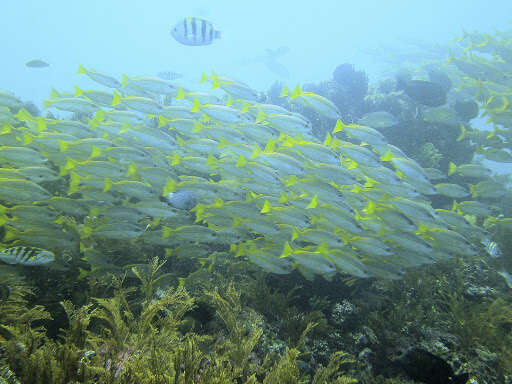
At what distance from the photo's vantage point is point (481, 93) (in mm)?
8664

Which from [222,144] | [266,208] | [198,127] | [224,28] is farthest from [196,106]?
[224,28]

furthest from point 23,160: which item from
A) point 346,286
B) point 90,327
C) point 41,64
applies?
point 41,64

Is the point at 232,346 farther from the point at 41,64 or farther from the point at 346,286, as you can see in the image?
the point at 41,64

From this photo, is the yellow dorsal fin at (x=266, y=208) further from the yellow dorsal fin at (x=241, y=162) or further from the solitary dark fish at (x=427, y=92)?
the solitary dark fish at (x=427, y=92)

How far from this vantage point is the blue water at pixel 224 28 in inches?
4190

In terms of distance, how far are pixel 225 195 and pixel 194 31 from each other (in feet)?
13.5

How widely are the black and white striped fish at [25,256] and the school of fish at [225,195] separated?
13 millimetres

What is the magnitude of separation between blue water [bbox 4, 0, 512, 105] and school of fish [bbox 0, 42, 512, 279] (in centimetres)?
10122

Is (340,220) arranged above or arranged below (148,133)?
below

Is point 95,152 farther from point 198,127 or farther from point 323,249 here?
point 323,249

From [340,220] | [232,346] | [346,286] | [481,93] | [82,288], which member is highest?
[481,93]

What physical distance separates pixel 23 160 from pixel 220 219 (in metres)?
3.21

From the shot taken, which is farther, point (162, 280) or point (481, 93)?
point (481, 93)

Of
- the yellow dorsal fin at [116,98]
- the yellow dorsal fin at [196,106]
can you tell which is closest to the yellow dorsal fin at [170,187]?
the yellow dorsal fin at [196,106]
